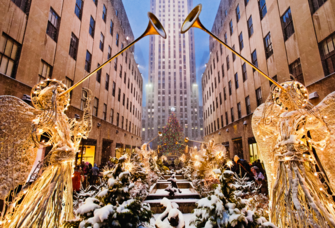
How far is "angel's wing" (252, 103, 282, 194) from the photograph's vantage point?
A: 11.3 feet

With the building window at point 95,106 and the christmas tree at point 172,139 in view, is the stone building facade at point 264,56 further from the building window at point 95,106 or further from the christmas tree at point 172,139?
the building window at point 95,106

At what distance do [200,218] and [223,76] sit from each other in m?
25.5

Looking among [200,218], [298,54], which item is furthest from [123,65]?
[200,218]

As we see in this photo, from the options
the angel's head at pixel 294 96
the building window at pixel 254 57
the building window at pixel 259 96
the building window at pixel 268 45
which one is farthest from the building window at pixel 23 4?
the building window at pixel 259 96

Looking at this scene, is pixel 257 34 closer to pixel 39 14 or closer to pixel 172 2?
pixel 39 14

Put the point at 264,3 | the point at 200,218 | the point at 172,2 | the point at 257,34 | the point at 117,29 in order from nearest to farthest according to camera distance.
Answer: the point at 200,218
the point at 264,3
the point at 257,34
the point at 117,29
the point at 172,2

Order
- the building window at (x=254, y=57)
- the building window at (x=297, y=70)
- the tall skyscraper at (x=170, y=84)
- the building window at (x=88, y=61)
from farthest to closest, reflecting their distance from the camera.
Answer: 1. the tall skyscraper at (x=170, y=84)
2. the building window at (x=254, y=57)
3. the building window at (x=88, y=61)
4. the building window at (x=297, y=70)

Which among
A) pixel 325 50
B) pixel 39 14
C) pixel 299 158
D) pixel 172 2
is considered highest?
pixel 172 2

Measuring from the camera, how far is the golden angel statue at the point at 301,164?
2.40 m

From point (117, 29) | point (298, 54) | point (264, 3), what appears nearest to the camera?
point (298, 54)

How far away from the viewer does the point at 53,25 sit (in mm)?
10469

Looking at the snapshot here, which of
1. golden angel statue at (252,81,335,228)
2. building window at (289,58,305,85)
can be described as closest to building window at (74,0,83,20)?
golden angel statue at (252,81,335,228)

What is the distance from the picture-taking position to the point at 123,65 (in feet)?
82.8

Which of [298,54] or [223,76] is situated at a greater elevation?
[223,76]
